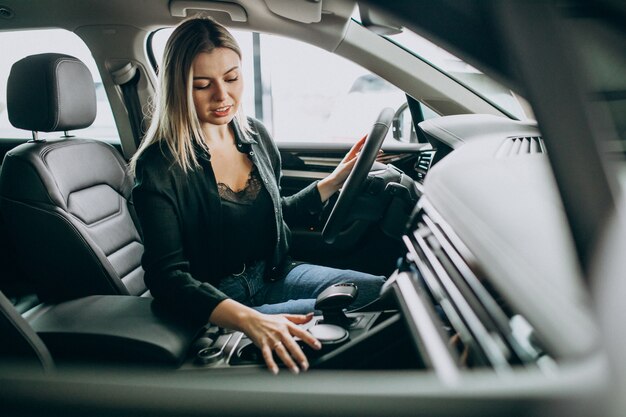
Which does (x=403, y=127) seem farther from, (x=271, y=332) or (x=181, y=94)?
(x=271, y=332)

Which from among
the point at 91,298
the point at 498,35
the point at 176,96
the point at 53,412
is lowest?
the point at 91,298

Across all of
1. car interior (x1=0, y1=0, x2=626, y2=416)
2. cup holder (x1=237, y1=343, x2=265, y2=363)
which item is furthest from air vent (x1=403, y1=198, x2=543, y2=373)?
cup holder (x1=237, y1=343, x2=265, y2=363)

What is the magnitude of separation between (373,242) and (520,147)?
43.2 inches

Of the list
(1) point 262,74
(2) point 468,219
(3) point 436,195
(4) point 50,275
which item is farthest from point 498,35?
(1) point 262,74

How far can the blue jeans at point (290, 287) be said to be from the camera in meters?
1.54

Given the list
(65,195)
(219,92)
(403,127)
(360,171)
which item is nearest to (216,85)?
(219,92)

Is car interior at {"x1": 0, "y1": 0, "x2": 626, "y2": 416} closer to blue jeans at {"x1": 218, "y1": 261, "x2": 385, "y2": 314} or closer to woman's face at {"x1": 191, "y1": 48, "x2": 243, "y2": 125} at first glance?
blue jeans at {"x1": 218, "y1": 261, "x2": 385, "y2": 314}

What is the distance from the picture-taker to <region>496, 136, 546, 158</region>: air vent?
3.79 ft

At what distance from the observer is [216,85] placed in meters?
1.48

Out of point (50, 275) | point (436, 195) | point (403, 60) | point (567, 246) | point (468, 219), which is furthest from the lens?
point (403, 60)

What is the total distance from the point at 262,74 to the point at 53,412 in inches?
118

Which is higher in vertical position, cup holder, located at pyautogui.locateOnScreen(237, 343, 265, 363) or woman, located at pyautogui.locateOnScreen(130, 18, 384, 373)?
woman, located at pyautogui.locateOnScreen(130, 18, 384, 373)

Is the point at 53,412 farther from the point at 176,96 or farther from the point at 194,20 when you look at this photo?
the point at 194,20

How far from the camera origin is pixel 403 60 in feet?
6.30
